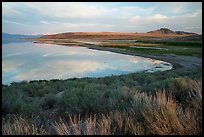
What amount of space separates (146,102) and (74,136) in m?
1.56

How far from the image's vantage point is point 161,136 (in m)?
3.59

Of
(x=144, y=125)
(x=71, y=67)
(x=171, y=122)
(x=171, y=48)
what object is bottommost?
(x=171, y=48)

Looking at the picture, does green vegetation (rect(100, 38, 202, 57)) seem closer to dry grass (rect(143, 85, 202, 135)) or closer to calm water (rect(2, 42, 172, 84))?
calm water (rect(2, 42, 172, 84))

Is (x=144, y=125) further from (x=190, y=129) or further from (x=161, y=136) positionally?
(x=190, y=129)

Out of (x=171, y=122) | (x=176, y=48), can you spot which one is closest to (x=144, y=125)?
(x=171, y=122)

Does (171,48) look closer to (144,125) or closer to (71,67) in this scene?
(71,67)

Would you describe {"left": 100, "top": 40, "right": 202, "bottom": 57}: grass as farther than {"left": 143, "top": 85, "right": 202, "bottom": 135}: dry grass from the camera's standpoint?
Yes

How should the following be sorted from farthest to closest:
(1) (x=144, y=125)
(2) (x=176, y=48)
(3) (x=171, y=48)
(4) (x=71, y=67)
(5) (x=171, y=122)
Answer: (3) (x=171, y=48) → (2) (x=176, y=48) → (4) (x=71, y=67) → (1) (x=144, y=125) → (5) (x=171, y=122)

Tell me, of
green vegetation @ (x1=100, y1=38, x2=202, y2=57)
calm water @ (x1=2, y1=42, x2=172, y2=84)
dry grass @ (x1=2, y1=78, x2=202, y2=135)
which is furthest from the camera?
green vegetation @ (x1=100, y1=38, x2=202, y2=57)

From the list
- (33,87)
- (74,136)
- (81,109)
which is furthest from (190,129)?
(33,87)

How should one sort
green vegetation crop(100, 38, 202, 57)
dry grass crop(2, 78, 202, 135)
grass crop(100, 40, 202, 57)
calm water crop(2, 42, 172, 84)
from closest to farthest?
1. dry grass crop(2, 78, 202, 135)
2. calm water crop(2, 42, 172, 84)
3. grass crop(100, 40, 202, 57)
4. green vegetation crop(100, 38, 202, 57)

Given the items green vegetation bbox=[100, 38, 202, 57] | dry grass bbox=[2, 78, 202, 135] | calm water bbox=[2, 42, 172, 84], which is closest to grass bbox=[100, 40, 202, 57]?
green vegetation bbox=[100, 38, 202, 57]

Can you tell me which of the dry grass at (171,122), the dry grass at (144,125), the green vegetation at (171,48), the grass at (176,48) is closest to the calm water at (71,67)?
the grass at (176,48)

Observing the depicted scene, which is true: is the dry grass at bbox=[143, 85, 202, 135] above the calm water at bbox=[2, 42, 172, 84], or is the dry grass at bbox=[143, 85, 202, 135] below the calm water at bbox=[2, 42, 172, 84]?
above
